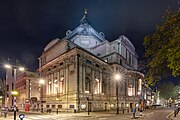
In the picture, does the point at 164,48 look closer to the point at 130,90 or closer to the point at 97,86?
the point at 97,86

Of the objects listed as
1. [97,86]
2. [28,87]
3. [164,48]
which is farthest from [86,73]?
[164,48]

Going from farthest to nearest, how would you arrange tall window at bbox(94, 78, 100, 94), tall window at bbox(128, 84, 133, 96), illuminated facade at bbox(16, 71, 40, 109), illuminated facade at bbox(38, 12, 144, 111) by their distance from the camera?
illuminated facade at bbox(16, 71, 40, 109) → tall window at bbox(128, 84, 133, 96) → tall window at bbox(94, 78, 100, 94) → illuminated facade at bbox(38, 12, 144, 111)

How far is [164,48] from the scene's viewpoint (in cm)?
1695

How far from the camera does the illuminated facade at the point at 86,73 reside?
201 ft

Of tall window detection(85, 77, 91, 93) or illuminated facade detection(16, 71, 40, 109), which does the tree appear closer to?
tall window detection(85, 77, 91, 93)

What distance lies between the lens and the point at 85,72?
210ft

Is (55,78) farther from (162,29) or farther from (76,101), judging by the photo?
(162,29)

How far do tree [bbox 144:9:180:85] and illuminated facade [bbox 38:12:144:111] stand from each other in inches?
1558

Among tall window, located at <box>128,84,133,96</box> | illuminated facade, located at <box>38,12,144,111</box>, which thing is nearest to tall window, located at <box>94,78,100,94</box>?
illuminated facade, located at <box>38,12,144,111</box>

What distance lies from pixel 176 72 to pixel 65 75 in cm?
4963

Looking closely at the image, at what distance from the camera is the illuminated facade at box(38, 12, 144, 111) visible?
201 ft

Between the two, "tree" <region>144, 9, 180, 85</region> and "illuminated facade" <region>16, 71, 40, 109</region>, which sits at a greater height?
"tree" <region>144, 9, 180, 85</region>

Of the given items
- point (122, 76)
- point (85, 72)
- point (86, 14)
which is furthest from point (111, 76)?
point (86, 14)

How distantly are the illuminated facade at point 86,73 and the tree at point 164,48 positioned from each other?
3956cm
